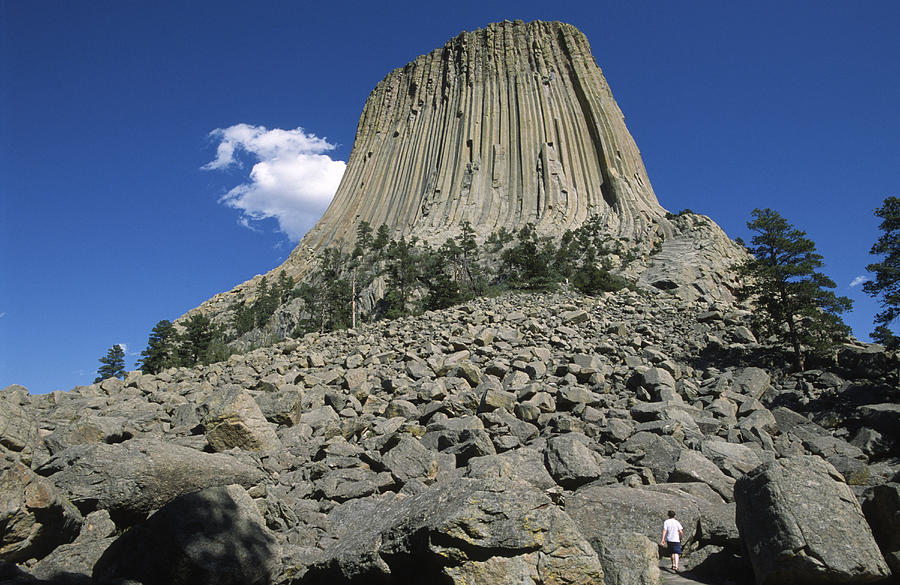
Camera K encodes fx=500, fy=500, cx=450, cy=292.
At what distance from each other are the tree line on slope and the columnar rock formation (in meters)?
5.63

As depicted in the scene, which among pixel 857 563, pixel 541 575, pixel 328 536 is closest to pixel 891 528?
pixel 857 563

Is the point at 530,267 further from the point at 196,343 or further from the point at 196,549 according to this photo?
the point at 196,549

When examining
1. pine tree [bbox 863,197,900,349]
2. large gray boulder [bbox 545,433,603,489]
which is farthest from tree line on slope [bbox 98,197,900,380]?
large gray boulder [bbox 545,433,603,489]

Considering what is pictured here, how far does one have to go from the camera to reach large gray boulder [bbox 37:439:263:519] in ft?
19.2

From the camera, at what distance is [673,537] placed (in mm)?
5918

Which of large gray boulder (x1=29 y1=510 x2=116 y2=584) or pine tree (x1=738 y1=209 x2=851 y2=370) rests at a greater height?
pine tree (x1=738 y1=209 x2=851 y2=370)

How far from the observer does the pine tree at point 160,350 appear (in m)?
38.0

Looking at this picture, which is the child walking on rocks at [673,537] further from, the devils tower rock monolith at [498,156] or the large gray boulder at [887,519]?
the devils tower rock monolith at [498,156]

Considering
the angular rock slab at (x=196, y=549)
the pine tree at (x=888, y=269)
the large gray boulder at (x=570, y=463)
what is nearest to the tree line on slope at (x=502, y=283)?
the pine tree at (x=888, y=269)

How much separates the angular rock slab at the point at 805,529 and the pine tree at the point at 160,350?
37.5m

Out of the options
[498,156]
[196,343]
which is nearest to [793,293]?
[196,343]

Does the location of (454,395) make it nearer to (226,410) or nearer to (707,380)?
(226,410)

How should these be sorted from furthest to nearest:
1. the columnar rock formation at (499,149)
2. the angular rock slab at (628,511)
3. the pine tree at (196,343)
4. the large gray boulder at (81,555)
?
the columnar rock formation at (499,149), the pine tree at (196,343), the angular rock slab at (628,511), the large gray boulder at (81,555)

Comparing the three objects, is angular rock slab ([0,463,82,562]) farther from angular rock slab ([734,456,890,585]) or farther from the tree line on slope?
the tree line on slope
